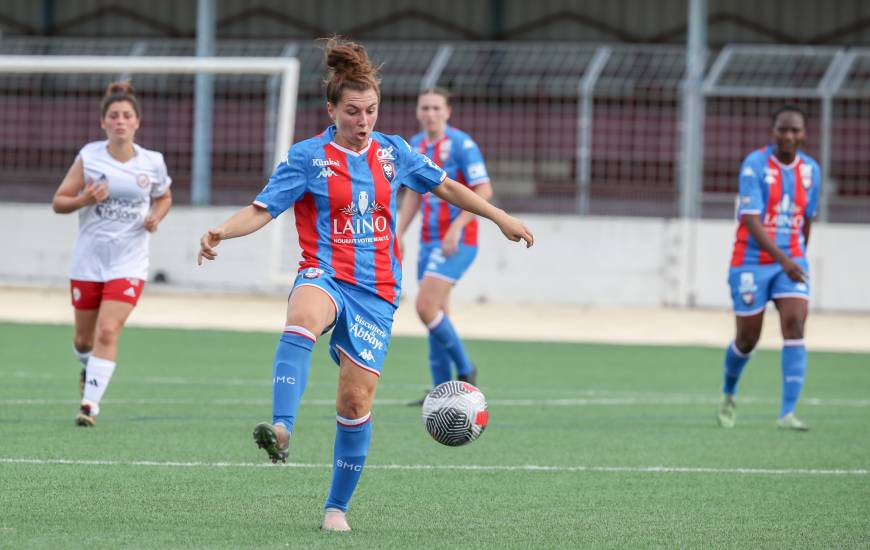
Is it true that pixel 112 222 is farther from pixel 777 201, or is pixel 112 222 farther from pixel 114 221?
pixel 777 201

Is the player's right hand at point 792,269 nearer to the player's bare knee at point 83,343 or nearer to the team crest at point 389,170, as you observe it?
the team crest at point 389,170

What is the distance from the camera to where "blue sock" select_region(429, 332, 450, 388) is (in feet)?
35.8

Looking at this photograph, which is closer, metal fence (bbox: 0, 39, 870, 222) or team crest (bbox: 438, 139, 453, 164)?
team crest (bbox: 438, 139, 453, 164)

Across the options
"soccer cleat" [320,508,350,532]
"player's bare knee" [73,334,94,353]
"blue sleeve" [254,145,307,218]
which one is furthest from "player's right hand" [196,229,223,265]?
"player's bare knee" [73,334,94,353]

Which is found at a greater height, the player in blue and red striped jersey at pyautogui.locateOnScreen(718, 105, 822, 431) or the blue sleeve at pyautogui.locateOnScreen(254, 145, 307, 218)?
the blue sleeve at pyautogui.locateOnScreen(254, 145, 307, 218)

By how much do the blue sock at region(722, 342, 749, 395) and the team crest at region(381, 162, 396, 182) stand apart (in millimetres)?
4517

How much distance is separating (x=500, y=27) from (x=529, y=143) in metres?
12.5

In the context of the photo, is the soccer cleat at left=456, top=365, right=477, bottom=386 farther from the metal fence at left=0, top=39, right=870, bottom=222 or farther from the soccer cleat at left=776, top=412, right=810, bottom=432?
the metal fence at left=0, top=39, right=870, bottom=222

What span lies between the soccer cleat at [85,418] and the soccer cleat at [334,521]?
11.2 feet

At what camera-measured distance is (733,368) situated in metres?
10.1

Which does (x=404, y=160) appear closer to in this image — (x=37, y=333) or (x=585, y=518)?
(x=585, y=518)

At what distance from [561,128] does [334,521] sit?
17.5 m

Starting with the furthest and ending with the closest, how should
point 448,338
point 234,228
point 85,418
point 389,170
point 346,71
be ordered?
point 448,338, point 85,418, point 389,170, point 346,71, point 234,228

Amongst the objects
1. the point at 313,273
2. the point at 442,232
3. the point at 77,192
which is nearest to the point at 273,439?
the point at 313,273
